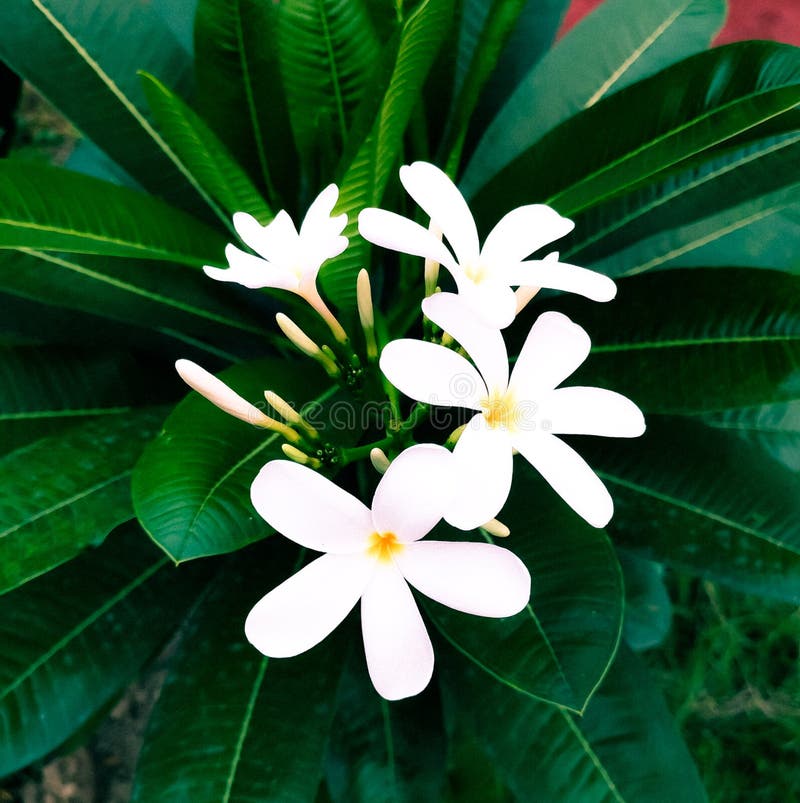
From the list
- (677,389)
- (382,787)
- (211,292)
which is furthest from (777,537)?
(211,292)

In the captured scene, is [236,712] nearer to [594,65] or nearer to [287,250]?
[287,250]

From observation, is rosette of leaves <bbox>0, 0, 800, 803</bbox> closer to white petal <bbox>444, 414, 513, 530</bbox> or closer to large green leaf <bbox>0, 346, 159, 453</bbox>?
large green leaf <bbox>0, 346, 159, 453</bbox>

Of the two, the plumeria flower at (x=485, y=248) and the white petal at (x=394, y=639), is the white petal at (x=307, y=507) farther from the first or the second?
the plumeria flower at (x=485, y=248)

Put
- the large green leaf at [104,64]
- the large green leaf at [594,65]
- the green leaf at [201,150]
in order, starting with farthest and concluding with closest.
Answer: the large green leaf at [594,65]
the large green leaf at [104,64]
the green leaf at [201,150]

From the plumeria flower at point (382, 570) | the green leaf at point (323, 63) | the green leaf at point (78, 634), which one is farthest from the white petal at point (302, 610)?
the green leaf at point (323, 63)

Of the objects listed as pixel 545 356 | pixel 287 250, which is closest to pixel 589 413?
pixel 545 356

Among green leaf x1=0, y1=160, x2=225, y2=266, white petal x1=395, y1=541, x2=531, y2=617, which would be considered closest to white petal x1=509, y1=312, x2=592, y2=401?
white petal x1=395, y1=541, x2=531, y2=617
